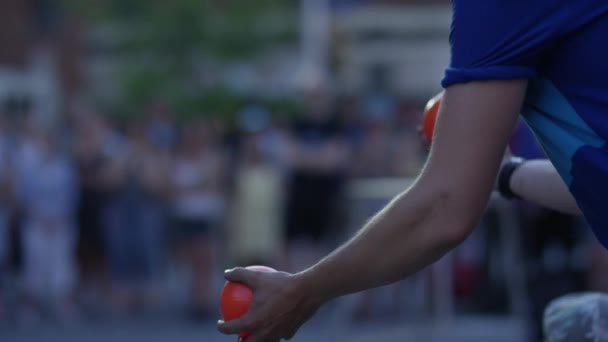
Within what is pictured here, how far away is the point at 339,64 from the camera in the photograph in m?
31.6

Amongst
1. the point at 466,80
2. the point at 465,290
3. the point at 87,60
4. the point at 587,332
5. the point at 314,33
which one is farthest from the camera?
the point at 87,60

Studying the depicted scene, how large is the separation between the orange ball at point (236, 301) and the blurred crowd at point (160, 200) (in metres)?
7.95

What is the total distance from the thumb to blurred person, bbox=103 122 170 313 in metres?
8.29

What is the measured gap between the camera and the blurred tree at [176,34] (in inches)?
1337

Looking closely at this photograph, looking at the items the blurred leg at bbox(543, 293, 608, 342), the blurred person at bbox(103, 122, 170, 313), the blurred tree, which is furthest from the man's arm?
the blurred tree

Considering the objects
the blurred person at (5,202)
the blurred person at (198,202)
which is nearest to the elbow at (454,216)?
the blurred person at (198,202)

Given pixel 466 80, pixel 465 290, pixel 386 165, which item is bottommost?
pixel 465 290

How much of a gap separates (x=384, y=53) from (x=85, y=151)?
3163 centimetres

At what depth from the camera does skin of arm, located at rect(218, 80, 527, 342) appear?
1847mm

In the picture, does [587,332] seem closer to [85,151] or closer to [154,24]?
[85,151]

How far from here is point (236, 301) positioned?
2049 mm

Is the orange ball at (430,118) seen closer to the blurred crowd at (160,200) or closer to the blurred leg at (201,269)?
the blurred crowd at (160,200)

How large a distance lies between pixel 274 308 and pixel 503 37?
1.95ft

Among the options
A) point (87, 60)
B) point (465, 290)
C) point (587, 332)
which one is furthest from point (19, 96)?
point (587, 332)
